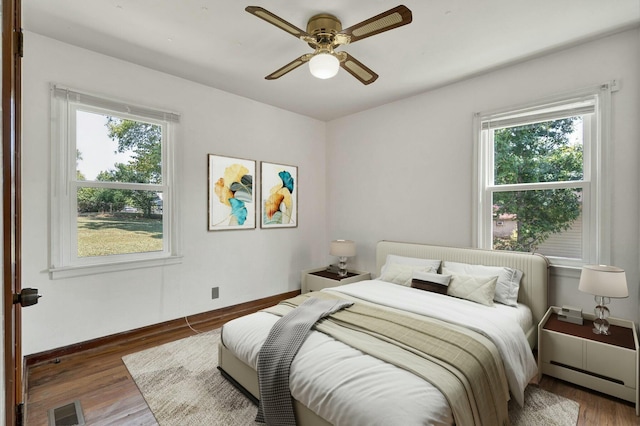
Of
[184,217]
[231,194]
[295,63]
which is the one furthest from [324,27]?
[184,217]

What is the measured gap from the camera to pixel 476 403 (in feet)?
5.32

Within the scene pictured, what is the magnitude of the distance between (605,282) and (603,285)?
26 mm

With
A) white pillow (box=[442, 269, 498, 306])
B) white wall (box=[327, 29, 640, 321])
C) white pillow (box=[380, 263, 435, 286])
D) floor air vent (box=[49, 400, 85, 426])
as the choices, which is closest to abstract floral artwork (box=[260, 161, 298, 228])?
white wall (box=[327, 29, 640, 321])

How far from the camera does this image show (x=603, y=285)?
225cm

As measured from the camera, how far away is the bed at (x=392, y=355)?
145 centimetres

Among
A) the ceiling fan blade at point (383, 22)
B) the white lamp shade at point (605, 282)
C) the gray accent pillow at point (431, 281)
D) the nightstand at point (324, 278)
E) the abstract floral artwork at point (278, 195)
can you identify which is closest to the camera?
the ceiling fan blade at point (383, 22)

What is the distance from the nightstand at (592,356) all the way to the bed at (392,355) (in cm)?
18

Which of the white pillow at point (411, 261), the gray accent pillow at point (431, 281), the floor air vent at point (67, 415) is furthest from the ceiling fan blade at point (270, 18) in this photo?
the floor air vent at point (67, 415)

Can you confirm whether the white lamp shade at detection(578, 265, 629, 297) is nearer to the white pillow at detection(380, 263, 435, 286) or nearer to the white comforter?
the white comforter

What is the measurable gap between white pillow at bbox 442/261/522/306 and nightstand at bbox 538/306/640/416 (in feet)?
0.95

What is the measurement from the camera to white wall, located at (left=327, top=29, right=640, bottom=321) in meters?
2.51

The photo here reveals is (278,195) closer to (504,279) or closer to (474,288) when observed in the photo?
(474,288)

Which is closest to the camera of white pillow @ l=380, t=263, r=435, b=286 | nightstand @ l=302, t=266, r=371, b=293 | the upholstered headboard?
the upholstered headboard

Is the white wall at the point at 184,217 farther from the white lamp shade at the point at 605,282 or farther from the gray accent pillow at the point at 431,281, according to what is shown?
the white lamp shade at the point at 605,282
